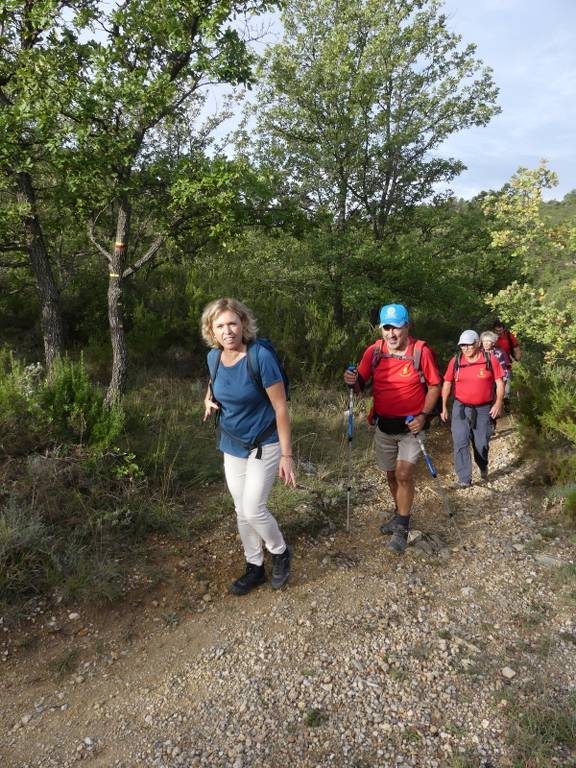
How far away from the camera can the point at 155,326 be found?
7.97 meters

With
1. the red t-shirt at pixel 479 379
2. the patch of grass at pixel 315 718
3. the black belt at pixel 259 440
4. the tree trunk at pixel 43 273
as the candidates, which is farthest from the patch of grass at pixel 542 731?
the tree trunk at pixel 43 273

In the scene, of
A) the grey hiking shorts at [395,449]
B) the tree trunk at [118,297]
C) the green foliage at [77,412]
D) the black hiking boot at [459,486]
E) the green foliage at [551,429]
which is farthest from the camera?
the tree trunk at [118,297]

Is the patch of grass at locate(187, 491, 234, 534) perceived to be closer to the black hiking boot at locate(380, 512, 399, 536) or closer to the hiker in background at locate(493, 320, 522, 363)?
the black hiking boot at locate(380, 512, 399, 536)

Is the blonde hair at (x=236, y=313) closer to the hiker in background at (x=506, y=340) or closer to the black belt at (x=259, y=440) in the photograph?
the black belt at (x=259, y=440)

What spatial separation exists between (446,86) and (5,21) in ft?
27.1

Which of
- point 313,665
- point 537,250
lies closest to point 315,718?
point 313,665

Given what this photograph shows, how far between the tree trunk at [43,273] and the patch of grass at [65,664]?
3848mm

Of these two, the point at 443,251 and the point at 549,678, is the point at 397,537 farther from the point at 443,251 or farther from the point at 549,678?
the point at 443,251

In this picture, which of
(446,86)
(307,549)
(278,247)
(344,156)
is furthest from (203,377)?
(446,86)

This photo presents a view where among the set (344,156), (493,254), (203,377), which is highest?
(344,156)

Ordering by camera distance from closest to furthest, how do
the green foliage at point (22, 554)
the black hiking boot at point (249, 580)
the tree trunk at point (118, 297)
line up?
the green foliage at point (22, 554) < the black hiking boot at point (249, 580) < the tree trunk at point (118, 297)

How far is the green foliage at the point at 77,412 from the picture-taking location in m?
4.34

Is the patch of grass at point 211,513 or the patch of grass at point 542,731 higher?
the patch of grass at point 211,513

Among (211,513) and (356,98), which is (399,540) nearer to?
(211,513)
